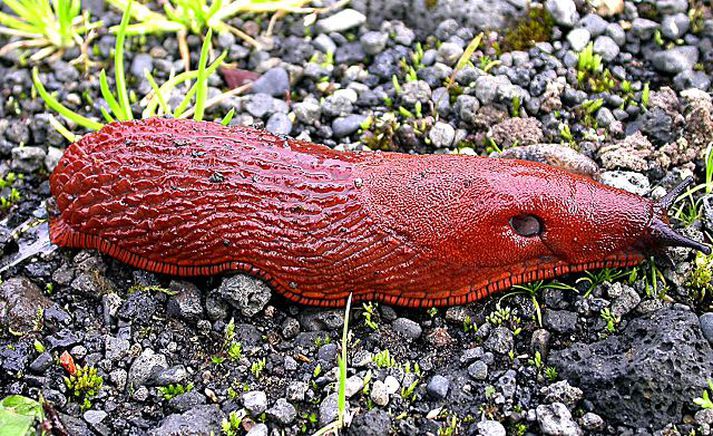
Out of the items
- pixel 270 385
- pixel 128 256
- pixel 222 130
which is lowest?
pixel 270 385

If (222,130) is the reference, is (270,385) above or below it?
below

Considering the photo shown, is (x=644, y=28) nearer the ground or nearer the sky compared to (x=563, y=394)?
nearer the sky

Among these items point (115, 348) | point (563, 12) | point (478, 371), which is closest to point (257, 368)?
point (115, 348)

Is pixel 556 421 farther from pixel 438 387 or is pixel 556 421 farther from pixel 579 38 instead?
pixel 579 38

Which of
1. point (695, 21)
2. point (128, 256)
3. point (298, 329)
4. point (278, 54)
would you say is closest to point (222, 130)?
point (128, 256)

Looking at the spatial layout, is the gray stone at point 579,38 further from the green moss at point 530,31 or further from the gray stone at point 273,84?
the gray stone at point 273,84

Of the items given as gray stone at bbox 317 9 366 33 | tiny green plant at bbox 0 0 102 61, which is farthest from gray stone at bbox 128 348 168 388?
gray stone at bbox 317 9 366 33

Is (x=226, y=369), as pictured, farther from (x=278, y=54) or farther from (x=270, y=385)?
(x=278, y=54)
